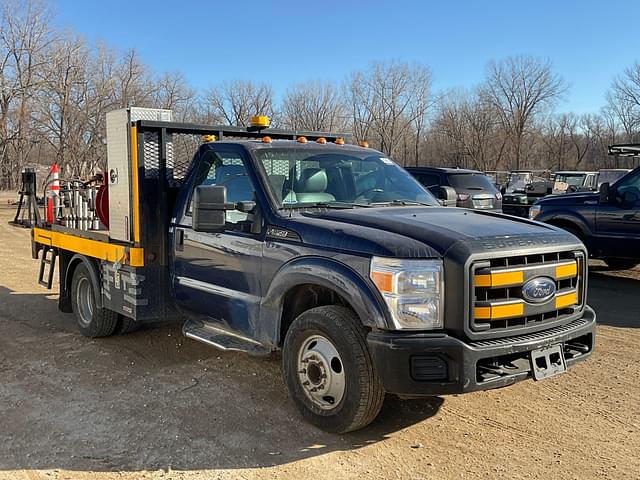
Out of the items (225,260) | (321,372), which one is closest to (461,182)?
(225,260)

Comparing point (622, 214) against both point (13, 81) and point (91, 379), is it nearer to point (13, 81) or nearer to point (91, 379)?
point (91, 379)

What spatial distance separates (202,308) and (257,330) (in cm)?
76

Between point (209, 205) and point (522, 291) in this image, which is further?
point (209, 205)

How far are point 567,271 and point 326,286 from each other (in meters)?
1.60

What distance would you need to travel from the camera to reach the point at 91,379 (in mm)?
5219

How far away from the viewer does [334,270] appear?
3836 mm

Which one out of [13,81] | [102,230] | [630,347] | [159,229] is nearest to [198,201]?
[159,229]

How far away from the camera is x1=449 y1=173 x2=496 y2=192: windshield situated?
43.3 feet

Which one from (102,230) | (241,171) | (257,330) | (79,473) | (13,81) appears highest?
(13,81)

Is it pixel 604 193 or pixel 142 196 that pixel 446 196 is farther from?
pixel 604 193

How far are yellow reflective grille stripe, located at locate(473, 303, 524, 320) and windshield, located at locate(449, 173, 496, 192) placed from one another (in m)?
9.69

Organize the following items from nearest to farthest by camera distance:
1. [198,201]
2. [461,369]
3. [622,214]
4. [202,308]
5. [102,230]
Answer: [461,369], [198,201], [202,308], [102,230], [622,214]

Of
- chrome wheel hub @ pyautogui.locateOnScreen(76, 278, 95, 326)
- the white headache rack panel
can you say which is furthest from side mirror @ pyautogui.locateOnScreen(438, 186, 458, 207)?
chrome wheel hub @ pyautogui.locateOnScreen(76, 278, 95, 326)

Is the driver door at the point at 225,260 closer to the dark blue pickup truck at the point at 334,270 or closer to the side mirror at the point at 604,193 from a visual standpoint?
the dark blue pickup truck at the point at 334,270
